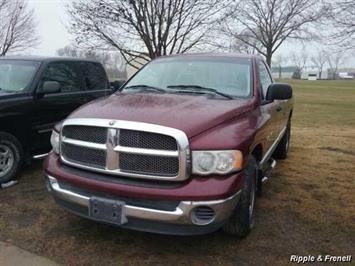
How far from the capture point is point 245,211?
11.6 feet

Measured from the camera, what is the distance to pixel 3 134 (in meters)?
5.17

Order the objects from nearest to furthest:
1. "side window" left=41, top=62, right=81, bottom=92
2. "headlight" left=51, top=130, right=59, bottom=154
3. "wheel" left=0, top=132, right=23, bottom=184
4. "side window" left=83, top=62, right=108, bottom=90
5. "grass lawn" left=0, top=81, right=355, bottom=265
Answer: "grass lawn" left=0, top=81, right=355, bottom=265, "headlight" left=51, top=130, right=59, bottom=154, "wheel" left=0, top=132, right=23, bottom=184, "side window" left=41, top=62, right=81, bottom=92, "side window" left=83, top=62, right=108, bottom=90

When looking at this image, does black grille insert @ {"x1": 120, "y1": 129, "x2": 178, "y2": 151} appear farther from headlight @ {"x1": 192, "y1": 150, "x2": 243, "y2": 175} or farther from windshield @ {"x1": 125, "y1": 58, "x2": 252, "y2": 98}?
windshield @ {"x1": 125, "y1": 58, "x2": 252, "y2": 98}

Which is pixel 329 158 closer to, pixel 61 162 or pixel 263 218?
pixel 263 218

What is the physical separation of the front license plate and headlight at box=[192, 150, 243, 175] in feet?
2.23

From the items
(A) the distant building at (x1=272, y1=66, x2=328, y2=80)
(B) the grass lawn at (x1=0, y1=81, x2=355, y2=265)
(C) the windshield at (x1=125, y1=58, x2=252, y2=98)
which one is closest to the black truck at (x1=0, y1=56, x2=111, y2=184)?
(B) the grass lawn at (x1=0, y1=81, x2=355, y2=265)

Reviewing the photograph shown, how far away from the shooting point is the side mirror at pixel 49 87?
5668mm

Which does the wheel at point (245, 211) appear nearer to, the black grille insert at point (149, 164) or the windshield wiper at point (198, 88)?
the black grille insert at point (149, 164)

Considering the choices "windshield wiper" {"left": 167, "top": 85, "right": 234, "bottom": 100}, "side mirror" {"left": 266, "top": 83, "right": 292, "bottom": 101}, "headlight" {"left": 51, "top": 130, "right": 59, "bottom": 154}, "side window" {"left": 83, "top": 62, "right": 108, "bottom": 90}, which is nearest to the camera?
"headlight" {"left": 51, "top": 130, "right": 59, "bottom": 154}

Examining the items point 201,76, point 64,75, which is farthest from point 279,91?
point 64,75

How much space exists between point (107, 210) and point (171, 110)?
102 cm

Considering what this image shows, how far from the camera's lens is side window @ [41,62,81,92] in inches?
239

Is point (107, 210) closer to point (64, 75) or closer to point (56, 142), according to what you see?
point (56, 142)

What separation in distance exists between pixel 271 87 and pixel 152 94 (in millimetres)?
1424
